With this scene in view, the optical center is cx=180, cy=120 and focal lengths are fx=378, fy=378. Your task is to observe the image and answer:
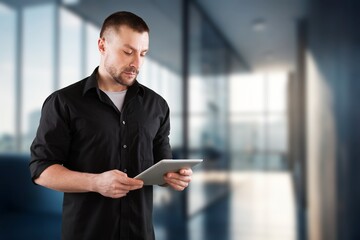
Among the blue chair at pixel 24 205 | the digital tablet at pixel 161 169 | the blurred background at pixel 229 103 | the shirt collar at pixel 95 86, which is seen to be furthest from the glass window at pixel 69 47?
the digital tablet at pixel 161 169

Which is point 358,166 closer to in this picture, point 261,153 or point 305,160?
point 305,160

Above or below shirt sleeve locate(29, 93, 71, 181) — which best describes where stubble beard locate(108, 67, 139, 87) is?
above

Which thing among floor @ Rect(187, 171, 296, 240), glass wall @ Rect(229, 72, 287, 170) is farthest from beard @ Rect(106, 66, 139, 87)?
glass wall @ Rect(229, 72, 287, 170)

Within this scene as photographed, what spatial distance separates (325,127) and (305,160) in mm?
872

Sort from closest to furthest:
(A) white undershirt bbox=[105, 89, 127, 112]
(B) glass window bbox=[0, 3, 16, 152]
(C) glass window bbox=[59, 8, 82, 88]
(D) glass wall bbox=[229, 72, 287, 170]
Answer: (A) white undershirt bbox=[105, 89, 127, 112] → (B) glass window bbox=[0, 3, 16, 152] → (C) glass window bbox=[59, 8, 82, 88] → (D) glass wall bbox=[229, 72, 287, 170]

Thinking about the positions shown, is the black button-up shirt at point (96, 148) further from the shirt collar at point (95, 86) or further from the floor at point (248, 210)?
the floor at point (248, 210)

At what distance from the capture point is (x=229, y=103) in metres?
5.18

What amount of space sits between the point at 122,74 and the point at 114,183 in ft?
1.36

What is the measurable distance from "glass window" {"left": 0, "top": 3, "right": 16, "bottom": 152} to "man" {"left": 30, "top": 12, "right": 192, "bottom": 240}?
0.75 m

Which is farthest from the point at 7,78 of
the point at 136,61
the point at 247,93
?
the point at 247,93

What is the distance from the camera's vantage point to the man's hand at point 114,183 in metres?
1.17

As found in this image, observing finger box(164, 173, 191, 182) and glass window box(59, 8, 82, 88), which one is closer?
finger box(164, 173, 191, 182)

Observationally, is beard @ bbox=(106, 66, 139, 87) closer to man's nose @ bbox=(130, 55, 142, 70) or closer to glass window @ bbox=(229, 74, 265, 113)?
man's nose @ bbox=(130, 55, 142, 70)

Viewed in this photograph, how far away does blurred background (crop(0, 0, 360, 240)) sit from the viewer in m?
2.09
